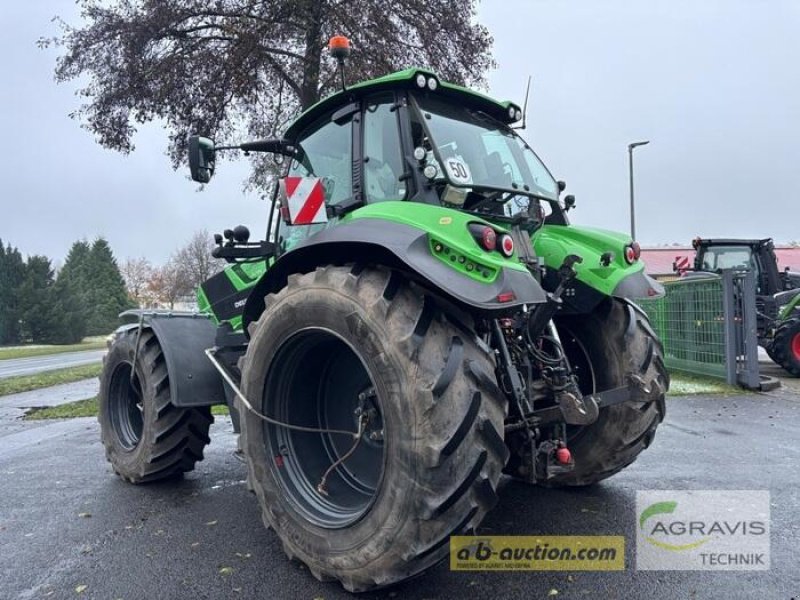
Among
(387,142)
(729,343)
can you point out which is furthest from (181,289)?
(387,142)

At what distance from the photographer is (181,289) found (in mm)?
46938

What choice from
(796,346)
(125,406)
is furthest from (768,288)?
(125,406)

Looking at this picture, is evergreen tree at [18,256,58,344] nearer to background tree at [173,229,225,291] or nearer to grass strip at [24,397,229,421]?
background tree at [173,229,225,291]

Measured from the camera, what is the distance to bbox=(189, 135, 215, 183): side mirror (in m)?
4.02

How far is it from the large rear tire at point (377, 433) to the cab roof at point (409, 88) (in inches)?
49.0

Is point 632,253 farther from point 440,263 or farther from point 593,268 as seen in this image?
point 440,263

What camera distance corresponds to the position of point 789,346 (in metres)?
11.5

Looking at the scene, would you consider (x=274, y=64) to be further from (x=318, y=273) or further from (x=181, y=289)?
(x=181, y=289)

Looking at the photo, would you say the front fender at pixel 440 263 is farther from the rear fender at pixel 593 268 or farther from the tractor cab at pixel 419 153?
the rear fender at pixel 593 268

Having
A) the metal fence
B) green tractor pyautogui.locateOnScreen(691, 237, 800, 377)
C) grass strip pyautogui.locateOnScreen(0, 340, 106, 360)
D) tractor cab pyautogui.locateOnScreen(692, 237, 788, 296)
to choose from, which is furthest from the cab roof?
grass strip pyautogui.locateOnScreen(0, 340, 106, 360)

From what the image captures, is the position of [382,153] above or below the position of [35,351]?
above

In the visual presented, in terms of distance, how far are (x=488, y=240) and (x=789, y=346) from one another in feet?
38.2

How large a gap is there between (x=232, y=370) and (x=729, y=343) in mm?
8961

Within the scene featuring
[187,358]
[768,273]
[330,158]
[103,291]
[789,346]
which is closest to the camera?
[330,158]
